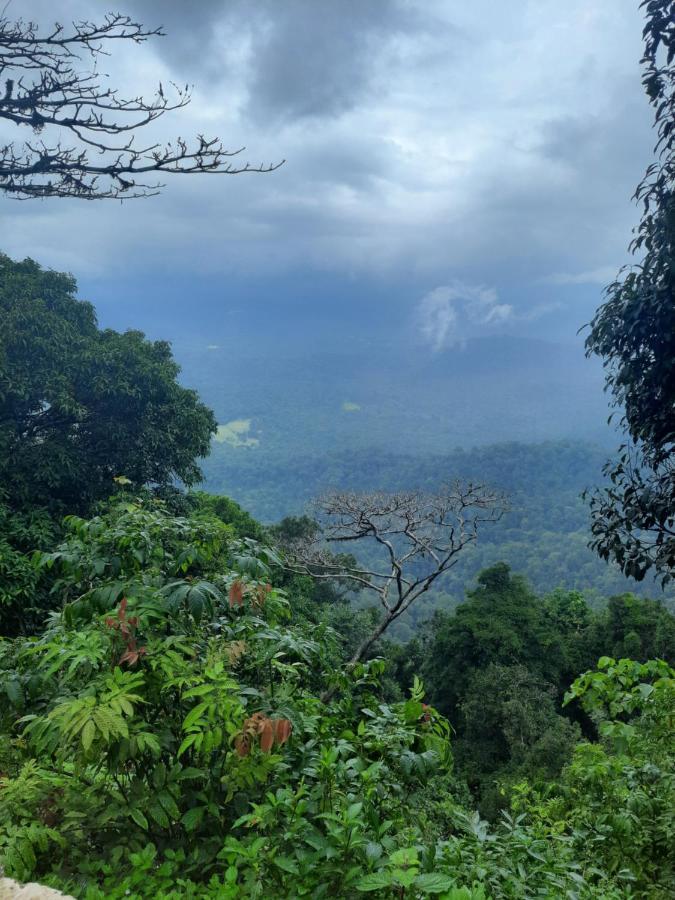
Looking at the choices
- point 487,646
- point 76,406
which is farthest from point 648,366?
point 487,646

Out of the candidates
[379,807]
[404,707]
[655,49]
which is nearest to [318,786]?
[379,807]

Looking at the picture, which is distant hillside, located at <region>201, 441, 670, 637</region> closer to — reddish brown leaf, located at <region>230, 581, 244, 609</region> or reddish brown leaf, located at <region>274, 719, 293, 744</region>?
reddish brown leaf, located at <region>230, 581, 244, 609</region>

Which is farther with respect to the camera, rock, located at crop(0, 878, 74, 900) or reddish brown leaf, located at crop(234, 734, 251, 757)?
reddish brown leaf, located at crop(234, 734, 251, 757)

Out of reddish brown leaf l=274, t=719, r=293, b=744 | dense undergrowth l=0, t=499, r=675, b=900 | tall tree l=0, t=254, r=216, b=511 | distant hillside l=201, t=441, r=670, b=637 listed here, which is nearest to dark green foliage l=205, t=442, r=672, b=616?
distant hillside l=201, t=441, r=670, b=637

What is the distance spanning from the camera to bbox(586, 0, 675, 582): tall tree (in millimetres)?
4570

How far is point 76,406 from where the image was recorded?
35.9 ft

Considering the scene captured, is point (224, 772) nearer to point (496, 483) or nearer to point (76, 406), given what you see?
point (76, 406)

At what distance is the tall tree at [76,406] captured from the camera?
10359mm

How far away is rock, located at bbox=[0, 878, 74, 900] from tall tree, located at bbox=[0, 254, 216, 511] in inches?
364

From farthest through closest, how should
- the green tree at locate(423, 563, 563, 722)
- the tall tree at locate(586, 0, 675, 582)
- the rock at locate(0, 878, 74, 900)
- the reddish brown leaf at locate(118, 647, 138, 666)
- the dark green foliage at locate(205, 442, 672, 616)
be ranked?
the dark green foliage at locate(205, 442, 672, 616) → the green tree at locate(423, 563, 563, 722) → the tall tree at locate(586, 0, 675, 582) → the reddish brown leaf at locate(118, 647, 138, 666) → the rock at locate(0, 878, 74, 900)

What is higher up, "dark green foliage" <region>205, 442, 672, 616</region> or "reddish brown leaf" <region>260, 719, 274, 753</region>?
"dark green foliage" <region>205, 442, 672, 616</region>

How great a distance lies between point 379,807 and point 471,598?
1939 centimetres

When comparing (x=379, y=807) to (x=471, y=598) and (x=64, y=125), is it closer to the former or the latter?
(x=64, y=125)

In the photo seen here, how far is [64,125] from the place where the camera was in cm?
528
